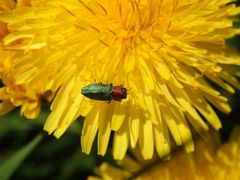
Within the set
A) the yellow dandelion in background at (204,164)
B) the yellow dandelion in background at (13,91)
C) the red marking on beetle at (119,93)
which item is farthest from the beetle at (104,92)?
the yellow dandelion in background at (204,164)

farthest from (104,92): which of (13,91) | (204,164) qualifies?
(204,164)

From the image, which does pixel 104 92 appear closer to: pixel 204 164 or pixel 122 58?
pixel 122 58

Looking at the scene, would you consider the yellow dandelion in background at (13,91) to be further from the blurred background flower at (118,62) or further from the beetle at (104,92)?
the beetle at (104,92)

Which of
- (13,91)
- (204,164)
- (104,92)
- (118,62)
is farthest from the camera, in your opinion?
(204,164)

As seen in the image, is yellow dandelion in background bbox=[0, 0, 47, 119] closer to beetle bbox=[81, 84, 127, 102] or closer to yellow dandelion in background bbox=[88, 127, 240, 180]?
beetle bbox=[81, 84, 127, 102]

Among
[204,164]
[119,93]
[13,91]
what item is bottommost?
[204,164]

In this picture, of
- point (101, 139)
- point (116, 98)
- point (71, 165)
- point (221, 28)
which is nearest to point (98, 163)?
point (71, 165)
